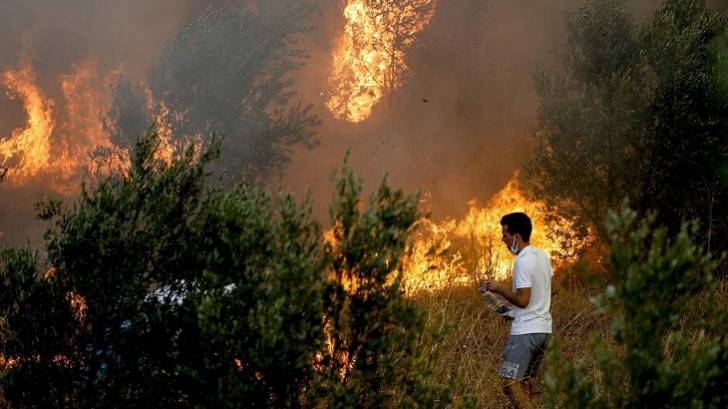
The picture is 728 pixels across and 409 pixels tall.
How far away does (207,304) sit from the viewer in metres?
5.64

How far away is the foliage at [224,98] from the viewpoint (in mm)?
23031

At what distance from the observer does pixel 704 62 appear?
16.5 m

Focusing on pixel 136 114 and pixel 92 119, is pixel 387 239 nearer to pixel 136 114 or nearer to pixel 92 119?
pixel 136 114

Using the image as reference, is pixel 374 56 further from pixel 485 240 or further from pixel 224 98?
A: pixel 485 240

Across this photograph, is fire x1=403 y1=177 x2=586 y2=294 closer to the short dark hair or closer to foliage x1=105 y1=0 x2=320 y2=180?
foliage x1=105 y1=0 x2=320 y2=180

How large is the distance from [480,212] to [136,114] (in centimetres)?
1067

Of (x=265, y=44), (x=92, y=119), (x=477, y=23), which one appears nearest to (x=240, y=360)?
(x=265, y=44)

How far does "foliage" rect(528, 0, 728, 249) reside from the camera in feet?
52.2

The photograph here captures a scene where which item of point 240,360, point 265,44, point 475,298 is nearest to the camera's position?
point 240,360

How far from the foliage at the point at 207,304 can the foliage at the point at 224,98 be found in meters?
15.5

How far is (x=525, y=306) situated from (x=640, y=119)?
10.5m

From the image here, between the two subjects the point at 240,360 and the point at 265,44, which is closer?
the point at 240,360

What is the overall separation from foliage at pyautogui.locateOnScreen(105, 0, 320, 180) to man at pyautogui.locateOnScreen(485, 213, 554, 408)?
15.7m

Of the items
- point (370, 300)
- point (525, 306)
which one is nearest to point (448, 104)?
point (525, 306)
